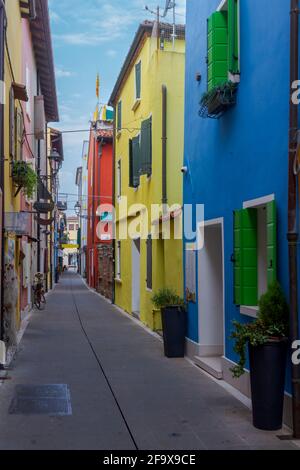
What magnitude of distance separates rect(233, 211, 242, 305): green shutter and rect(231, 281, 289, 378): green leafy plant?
1291 mm

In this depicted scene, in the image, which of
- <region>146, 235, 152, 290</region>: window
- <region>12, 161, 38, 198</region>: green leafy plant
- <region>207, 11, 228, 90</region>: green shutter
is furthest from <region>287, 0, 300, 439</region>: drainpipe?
<region>146, 235, 152, 290</region>: window

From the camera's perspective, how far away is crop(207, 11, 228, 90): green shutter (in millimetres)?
8312

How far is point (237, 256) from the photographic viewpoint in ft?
24.9

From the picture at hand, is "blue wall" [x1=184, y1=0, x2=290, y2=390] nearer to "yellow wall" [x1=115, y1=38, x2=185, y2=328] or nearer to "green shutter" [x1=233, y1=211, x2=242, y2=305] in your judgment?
"green shutter" [x1=233, y1=211, x2=242, y2=305]

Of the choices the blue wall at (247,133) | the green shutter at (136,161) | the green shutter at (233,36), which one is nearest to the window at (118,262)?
the green shutter at (136,161)

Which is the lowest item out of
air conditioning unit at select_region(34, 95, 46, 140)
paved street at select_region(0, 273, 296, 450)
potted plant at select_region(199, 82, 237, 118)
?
paved street at select_region(0, 273, 296, 450)

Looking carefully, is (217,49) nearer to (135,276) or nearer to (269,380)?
(269,380)

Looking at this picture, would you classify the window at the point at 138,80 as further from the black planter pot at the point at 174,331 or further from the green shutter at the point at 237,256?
the green shutter at the point at 237,256

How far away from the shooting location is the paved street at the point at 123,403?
5.74 meters

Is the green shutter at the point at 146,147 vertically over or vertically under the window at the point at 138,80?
under

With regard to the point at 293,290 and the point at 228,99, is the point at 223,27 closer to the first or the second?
the point at 228,99

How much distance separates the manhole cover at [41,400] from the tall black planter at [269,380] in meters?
2.20

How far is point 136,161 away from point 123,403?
11011 millimetres

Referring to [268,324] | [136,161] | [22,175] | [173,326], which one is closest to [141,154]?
[136,161]
